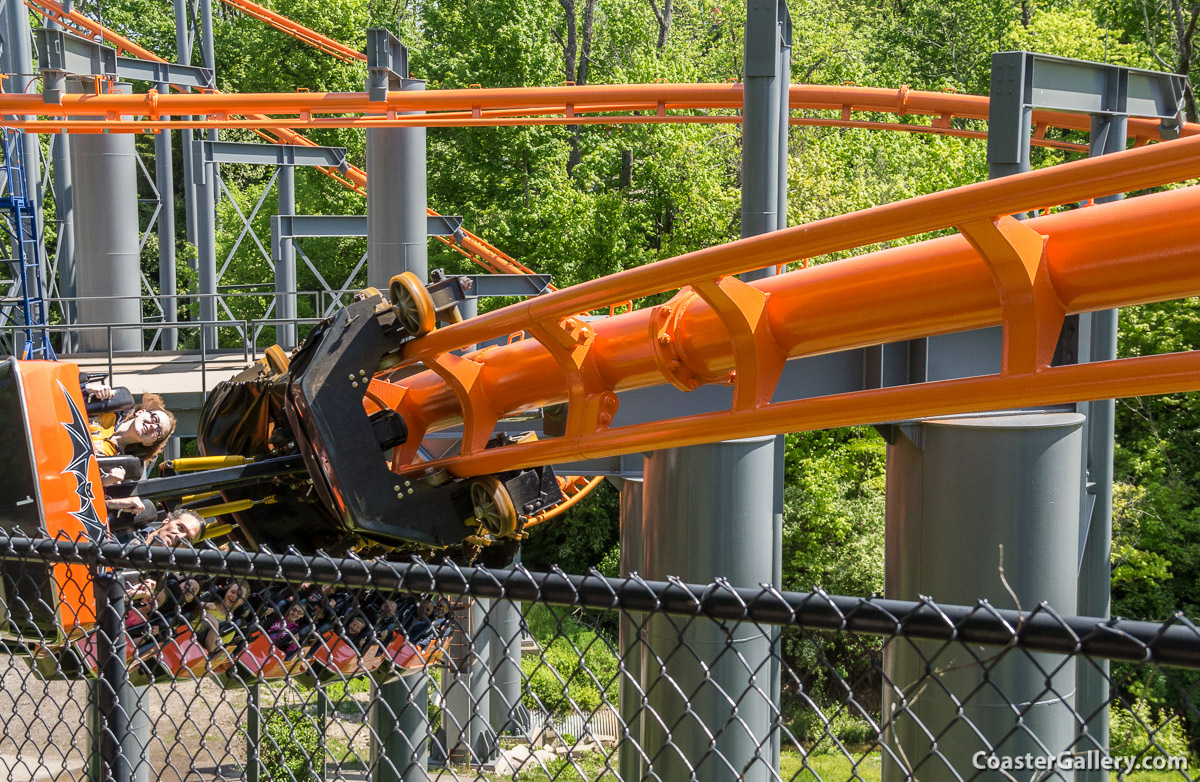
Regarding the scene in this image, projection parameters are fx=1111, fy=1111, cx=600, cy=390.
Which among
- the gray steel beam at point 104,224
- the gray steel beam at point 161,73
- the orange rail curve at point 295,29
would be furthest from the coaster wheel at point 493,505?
the orange rail curve at point 295,29

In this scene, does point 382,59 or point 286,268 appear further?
point 286,268

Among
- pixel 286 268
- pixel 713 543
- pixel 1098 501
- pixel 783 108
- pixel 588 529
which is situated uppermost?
pixel 783 108

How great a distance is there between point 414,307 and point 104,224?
1273cm

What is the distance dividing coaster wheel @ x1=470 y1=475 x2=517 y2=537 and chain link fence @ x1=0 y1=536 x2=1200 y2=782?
45 cm

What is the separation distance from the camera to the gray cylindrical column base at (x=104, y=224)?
15.0 metres

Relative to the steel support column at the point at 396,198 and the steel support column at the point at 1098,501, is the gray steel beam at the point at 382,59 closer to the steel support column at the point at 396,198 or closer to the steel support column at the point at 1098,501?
the steel support column at the point at 396,198

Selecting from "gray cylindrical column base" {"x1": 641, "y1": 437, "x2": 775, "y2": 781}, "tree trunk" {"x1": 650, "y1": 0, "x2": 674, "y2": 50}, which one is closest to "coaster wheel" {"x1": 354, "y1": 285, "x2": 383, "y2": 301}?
"gray cylindrical column base" {"x1": 641, "y1": 437, "x2": 775, "y2": 781}

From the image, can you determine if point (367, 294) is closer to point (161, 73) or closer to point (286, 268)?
point (161, 73)

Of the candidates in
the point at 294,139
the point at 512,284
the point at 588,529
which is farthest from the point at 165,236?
the point at 512,284

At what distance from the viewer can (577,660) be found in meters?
5.70

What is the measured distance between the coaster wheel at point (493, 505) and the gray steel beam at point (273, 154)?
12.1 metres

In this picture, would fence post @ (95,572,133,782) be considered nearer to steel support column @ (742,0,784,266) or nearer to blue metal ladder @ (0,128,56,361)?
steel support column @ (742,0,784,266)

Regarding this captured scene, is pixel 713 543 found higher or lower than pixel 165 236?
lower

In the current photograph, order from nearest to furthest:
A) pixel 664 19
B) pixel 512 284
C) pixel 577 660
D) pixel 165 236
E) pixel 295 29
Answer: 1. pixel 577 660
2. pixel 512 284
3. pixel 165 236
4. pixel 295 29
5. pixel 664 19
